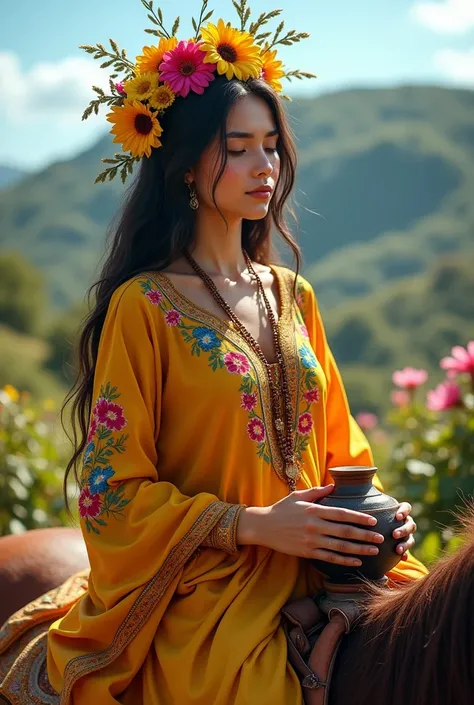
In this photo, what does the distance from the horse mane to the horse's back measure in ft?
4.09

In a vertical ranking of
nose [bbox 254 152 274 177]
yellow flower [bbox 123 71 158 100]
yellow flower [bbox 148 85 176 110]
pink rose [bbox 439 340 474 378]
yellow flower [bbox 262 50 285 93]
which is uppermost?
yellow flower [bbox 262 50 285 93]

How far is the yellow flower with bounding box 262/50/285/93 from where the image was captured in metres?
2.84

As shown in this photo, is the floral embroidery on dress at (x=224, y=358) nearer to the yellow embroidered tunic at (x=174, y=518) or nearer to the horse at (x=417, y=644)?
the yellow embroidered tunic at (x=174, y=518)

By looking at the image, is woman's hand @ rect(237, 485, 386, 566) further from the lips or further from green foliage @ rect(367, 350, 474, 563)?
green foliage @ rect(367, 350, 474, 563)

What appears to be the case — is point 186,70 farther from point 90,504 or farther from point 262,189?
point 90,504

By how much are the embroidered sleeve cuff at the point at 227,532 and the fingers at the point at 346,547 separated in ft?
0.74

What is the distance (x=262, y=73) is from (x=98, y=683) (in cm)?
176

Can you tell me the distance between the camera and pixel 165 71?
270 cm

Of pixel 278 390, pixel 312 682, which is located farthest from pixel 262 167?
pixel 312 682

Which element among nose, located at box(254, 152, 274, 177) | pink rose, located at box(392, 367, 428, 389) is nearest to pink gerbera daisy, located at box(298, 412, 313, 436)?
nose, located at box(254, 152, 274, 177)

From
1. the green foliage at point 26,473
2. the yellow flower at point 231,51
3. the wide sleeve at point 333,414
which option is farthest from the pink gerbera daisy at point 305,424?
the green foliage at point 26,473

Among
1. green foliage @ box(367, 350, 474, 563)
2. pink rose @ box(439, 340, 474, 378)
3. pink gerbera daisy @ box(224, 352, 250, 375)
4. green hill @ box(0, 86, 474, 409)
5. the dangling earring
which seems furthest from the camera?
green hill @ box(0, 86, 474, 409)

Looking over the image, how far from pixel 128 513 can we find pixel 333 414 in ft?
2.70

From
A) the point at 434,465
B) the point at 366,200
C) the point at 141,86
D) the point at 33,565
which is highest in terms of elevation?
the point at 366,200
